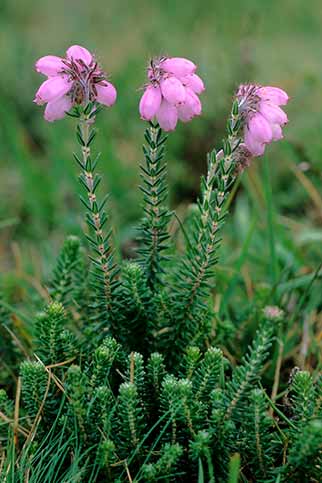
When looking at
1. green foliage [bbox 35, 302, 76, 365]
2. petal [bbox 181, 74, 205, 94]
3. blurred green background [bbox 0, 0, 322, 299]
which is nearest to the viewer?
petal [bbox 181, 74, 205, 94]

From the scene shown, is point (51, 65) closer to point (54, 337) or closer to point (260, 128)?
point (260, 128)

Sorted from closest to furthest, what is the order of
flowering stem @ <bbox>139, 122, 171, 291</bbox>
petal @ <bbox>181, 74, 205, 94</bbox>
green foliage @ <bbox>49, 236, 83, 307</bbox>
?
1. petal @ <bbox>181, 74, 205, 94</bbox>
2. flowering stem @ <bbox>139, 122, 171, 291</bbox>
3. green foliage @ <bbox>49, 236, 83, 307</bbox>

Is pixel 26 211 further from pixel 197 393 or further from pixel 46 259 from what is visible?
pixel 197 393

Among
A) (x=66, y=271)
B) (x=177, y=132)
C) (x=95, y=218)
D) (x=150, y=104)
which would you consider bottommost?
(x=66, y=271)

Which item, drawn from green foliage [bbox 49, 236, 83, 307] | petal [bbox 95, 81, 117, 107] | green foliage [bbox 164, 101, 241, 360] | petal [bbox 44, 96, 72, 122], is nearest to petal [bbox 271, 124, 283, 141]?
green foliage [bbox 164, 101, 241, 360]

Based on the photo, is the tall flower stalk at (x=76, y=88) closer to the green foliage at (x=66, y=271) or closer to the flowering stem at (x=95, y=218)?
the flowering stem at (x=95, y=218)

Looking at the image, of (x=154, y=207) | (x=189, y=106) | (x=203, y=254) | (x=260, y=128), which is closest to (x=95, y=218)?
(x=154, y=207)

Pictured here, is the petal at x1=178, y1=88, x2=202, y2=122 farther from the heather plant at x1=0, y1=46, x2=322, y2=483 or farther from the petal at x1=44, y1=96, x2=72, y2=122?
the petal at x1=44, y1=96, x2=72, y2=122

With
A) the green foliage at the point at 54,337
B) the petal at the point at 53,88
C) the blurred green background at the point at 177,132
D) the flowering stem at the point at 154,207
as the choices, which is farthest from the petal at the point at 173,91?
the blurred green background at the point at 177,132
